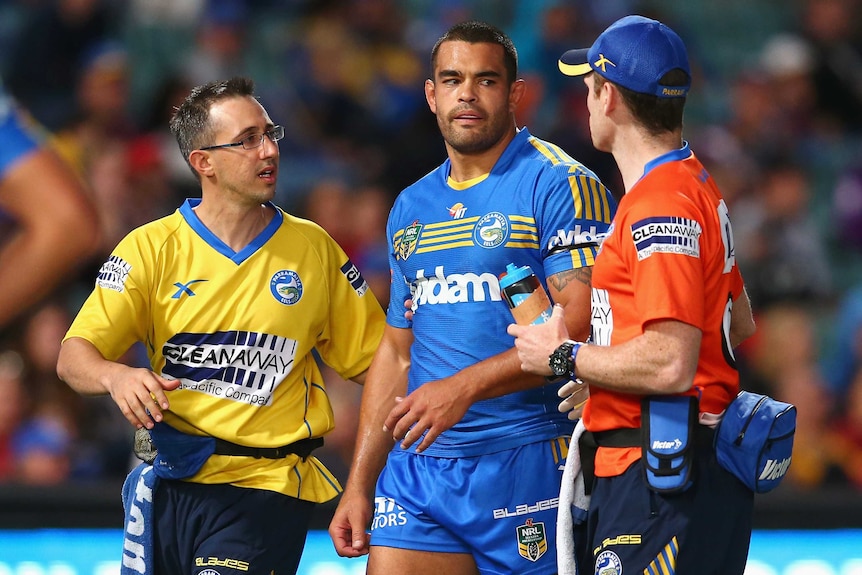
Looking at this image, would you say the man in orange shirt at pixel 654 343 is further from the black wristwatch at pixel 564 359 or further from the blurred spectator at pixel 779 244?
the blurred spectator at pixel 779 244

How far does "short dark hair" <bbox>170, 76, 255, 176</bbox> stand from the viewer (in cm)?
499

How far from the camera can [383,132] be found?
419 inches

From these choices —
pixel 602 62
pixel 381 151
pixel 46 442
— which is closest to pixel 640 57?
pixel 602 62

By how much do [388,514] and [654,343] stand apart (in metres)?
1.48

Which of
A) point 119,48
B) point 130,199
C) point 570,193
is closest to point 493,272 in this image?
point 570,193

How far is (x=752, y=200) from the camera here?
33.5 ft

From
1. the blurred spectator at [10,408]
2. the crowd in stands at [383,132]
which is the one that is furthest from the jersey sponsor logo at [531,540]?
the blurred spectator at [10,408]

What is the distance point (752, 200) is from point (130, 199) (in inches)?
184

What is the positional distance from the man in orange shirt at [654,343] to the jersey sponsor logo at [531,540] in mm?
481

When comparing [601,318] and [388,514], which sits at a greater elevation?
[601,318]

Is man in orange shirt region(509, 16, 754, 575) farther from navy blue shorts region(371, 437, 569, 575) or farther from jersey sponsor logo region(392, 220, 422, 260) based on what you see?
jersey sponsor logo region(392, 220, 422, 260)

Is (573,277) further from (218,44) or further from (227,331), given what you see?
(218,44)

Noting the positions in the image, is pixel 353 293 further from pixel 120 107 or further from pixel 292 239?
pixel 120 107

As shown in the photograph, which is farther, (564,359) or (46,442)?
(46,442)
